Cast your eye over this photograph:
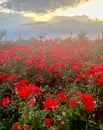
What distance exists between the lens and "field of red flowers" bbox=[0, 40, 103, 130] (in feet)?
22.1

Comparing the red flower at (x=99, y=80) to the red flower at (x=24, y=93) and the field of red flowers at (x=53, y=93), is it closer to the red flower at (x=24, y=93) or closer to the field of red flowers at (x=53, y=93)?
the field of red flowers at (x=53, y=93)

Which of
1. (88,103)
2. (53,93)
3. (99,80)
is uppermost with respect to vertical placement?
(99,80)

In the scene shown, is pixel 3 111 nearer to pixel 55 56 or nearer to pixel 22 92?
pixel 22 92

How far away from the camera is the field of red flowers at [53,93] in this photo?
265 inches

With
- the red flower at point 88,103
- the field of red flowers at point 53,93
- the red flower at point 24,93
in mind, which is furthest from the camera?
the red flower at point 24,93

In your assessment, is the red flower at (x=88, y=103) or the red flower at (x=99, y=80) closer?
the red flower at (x=88, y=103)

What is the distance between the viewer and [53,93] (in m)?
10.5

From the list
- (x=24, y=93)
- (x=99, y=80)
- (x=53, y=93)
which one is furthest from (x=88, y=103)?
(x=53, y=93)

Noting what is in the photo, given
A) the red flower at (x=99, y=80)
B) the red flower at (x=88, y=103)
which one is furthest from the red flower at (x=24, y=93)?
the red flower at (x=99, y=80)

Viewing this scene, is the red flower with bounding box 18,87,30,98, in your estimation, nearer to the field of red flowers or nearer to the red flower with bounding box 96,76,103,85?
the field of red flowers

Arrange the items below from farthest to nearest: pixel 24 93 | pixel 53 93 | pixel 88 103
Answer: pixel 53 93 → pixel 24 93 → pixel 88 103

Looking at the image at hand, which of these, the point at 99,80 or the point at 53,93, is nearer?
the point at 99,80

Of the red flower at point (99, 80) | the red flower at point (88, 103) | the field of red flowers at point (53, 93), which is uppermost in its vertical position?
the red flower at point (99, 80)

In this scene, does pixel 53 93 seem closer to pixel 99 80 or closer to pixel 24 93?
pixel 99 80
